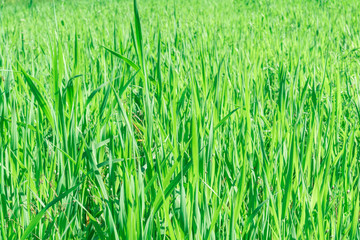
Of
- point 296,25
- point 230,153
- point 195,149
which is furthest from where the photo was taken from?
point 296,25

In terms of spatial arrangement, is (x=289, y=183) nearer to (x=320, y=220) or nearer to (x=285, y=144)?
(x=320, y=220)

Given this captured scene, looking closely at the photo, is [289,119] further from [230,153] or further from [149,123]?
[149,123]

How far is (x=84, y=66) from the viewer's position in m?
1.46

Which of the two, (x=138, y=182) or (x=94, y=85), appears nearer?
(x=138, y=182)

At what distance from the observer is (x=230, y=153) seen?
2.76ft

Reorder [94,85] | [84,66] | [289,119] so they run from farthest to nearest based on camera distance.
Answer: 1. [84,66]
2. [94,85]
3. [289,119]

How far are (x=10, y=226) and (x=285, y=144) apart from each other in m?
0.56

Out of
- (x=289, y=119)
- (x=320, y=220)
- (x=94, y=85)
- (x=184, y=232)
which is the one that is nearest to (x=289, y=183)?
(x=320, y=220)

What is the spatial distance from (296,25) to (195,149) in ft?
9.57

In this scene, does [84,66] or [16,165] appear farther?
[84,66]

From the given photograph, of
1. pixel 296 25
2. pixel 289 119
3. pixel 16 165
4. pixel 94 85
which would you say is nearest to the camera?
pixel 16 165

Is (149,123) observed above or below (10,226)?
above

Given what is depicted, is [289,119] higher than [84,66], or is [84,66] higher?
[84,66]

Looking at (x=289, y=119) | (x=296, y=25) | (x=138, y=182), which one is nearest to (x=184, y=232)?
(x=138, y=182)
